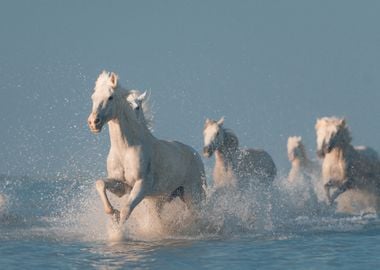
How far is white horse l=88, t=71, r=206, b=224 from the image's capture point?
10.6m

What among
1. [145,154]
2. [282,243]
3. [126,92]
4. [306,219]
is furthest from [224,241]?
[306,219]

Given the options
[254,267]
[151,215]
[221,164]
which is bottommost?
[254,267]

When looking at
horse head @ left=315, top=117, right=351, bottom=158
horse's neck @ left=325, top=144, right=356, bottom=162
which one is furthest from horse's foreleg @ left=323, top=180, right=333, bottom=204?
horse head @ left=315, top=117, right=351, bottom=158

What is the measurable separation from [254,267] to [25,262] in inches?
94.6

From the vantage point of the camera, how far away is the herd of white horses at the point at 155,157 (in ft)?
34.9

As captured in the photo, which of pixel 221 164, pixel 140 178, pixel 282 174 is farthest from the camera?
pixel 282 174

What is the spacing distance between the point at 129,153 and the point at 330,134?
5495mm

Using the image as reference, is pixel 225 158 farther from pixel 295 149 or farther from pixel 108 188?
pixel 295 149

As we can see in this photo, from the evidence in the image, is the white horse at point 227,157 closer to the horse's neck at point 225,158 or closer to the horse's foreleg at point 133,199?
the horse's neck at point 225,158

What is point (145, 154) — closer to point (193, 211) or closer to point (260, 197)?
point (193, 211)

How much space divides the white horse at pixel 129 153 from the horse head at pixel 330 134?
14.4 ft

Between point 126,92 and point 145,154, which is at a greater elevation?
point 126,92

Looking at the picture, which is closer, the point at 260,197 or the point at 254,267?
the point at 254,267

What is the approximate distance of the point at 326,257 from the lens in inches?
388
